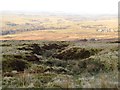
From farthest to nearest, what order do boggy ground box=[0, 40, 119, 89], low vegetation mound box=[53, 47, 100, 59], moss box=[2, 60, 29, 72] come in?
1. low vegetation mound box=[53, 47, 100, 59]
2. moss box=[2, 60, 29, 72]
3. boggy ground box=[0, 40, 119, 89]

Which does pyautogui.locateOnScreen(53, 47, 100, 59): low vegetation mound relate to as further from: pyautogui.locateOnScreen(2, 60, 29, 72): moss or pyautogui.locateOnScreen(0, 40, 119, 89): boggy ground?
pyautogui.locateOnScreen(2, 60, 29, 72): moss

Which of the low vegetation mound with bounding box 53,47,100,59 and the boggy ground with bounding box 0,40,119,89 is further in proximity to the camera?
the low vegetation mound with bounding box 53,47,100,59

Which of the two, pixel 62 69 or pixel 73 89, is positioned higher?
pixel 73 89

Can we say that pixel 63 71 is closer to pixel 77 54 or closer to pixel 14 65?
pixel 14 65

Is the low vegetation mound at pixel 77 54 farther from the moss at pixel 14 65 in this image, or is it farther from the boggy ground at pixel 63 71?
the moss at pixel 14 65

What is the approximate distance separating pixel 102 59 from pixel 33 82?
29.6 ft

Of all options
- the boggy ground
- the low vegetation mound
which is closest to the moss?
the boggy ground

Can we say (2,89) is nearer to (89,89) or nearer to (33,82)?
(33,82)

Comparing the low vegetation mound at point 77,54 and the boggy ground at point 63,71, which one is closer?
the boggy ground at point 63,71

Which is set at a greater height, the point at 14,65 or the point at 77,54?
the point at 14,65

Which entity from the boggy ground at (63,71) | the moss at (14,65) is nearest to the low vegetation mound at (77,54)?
the boggy ground at (63,71)

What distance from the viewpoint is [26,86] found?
15750 mm

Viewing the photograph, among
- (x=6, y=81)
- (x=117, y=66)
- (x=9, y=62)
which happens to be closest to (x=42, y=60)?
(x=9, y=62)

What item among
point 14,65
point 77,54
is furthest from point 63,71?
point 77,54
